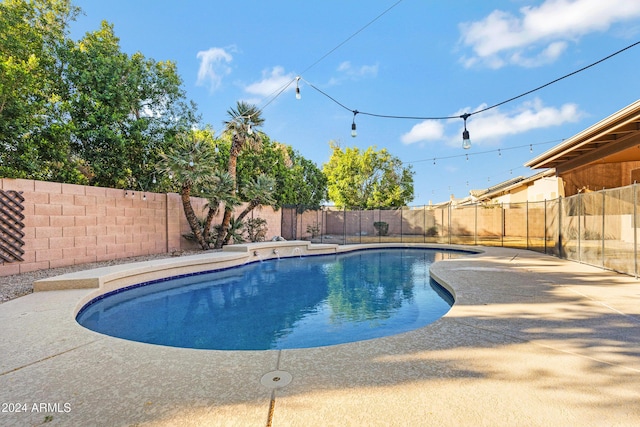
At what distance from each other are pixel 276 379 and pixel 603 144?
400 inches

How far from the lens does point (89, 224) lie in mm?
8133

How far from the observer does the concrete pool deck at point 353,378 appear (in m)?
1.89

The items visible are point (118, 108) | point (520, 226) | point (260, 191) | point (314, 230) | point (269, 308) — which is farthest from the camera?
point (314, 230)

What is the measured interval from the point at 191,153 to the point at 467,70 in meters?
13.2

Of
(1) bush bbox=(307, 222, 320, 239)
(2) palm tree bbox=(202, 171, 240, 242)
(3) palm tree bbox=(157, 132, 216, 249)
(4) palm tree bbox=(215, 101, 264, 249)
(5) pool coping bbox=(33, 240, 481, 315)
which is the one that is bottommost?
(5) pool coping bbox=(33, 240, 481, 315)

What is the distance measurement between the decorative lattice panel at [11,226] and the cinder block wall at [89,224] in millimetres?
112

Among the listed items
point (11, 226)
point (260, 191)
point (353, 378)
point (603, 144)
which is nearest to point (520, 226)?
point (603, 144)

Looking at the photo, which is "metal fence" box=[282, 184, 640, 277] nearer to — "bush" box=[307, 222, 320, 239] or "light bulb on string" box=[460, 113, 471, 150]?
"bush" box=[307, 222, 320, 239]

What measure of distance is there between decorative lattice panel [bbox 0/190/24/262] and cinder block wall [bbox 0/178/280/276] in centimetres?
11

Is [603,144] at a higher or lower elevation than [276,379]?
higher

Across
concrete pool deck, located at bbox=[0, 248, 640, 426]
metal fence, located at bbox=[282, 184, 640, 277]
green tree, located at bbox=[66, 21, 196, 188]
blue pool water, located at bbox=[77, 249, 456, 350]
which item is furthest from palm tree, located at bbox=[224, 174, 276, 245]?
concrete pool deck, located at bbox=[0, 248, 640, 426]

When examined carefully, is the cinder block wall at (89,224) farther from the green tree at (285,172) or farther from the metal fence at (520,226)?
the metal fence at (520,226)

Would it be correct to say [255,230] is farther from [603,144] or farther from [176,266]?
[603,144]

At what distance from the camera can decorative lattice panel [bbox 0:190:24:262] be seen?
6.29 metres
